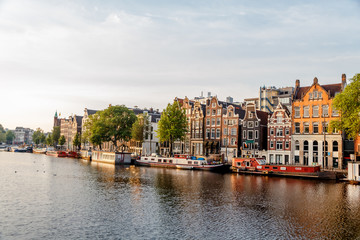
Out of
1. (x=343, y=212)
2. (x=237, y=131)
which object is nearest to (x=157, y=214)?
(x=343, y=212)

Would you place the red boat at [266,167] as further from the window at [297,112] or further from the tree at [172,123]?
the tree at [172,123]

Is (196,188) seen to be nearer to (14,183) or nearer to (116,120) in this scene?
(14,183)

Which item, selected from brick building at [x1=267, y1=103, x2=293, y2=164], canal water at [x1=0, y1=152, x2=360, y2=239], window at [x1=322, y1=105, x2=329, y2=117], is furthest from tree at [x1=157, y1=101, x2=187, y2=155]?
canal water at [x1=0, y1=152, x2=360, y2=239]

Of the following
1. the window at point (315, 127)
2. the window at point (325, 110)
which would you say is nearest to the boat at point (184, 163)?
the window at point (315, 127)

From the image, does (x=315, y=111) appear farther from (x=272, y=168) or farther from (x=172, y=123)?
(x=172, y=123)

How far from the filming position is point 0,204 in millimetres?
38875

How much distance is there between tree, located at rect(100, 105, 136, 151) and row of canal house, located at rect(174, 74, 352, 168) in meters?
23.4

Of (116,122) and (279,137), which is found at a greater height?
(116,122)

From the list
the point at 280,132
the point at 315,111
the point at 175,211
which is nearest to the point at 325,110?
the point at 315,111

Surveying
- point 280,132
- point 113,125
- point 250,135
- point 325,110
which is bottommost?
point 250,135

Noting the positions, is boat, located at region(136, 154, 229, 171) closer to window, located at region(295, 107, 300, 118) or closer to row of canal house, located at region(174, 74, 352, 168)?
row of canal house, located at region(174, 74, 352, 168)

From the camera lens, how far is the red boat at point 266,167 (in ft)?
235

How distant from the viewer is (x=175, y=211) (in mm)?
37469

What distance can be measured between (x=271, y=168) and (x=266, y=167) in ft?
4.14
